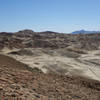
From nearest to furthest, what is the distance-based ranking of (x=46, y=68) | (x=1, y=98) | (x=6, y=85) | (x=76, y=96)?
(x=1, y=98) < (x=6, y=85) < (x=76, y=96) < (x=46, y=68)

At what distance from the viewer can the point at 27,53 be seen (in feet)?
45.2

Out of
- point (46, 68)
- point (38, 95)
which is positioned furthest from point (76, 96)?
point (46, 68)

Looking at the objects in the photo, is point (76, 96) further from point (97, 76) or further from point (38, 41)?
point (38, 41)

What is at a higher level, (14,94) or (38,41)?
(38,41)

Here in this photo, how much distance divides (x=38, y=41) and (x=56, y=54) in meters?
9.65

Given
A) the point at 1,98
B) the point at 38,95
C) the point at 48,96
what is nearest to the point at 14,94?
the point at 1,98

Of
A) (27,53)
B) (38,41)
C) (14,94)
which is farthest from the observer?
(38,41)

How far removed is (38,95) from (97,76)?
5114 mm

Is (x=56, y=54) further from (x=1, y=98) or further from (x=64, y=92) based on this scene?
(x=1, y=98)

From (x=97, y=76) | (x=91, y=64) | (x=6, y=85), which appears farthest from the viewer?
(x=91, y=64)

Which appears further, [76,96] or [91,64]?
[91,64]

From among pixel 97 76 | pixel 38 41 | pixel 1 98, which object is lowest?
pixel 97 76

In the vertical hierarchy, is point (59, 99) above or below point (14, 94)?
below

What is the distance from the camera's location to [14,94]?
3.86 meters
